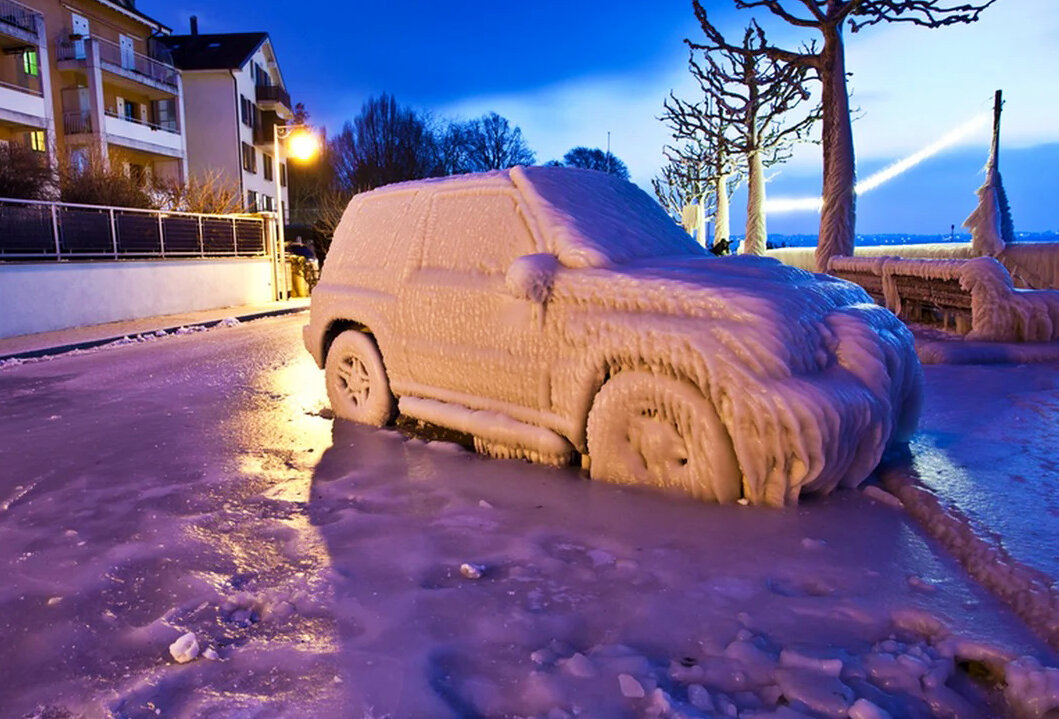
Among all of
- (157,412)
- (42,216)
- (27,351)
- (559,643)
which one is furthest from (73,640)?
(42,216)

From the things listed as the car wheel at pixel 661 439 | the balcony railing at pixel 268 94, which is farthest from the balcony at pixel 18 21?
the car wheel at pixel 661 439

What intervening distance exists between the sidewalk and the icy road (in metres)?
6.40

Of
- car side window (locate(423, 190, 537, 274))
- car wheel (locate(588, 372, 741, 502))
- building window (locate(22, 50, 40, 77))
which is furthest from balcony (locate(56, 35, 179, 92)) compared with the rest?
car wheel (locate(588, 372, 741, 502))

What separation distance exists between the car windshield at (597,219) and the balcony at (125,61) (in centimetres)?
2883

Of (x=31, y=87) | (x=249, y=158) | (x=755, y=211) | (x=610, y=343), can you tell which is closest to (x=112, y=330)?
(x=610, y=343)

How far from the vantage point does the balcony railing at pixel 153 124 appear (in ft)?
90.5

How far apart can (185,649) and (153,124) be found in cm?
3288

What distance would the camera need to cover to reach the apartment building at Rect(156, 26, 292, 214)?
34.2 m

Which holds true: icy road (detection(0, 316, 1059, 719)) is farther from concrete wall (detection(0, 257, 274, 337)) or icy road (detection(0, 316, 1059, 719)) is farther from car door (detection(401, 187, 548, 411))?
concrete wall (detection(0, 257, 274, 337))

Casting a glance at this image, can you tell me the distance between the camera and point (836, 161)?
14.4 m

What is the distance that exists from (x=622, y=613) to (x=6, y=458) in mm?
4250

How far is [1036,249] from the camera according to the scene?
40.4ft

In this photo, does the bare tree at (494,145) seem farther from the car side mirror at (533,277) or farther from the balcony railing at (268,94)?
the car side mirror at (533,277)

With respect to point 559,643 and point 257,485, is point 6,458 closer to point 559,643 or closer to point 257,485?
point 257,485
